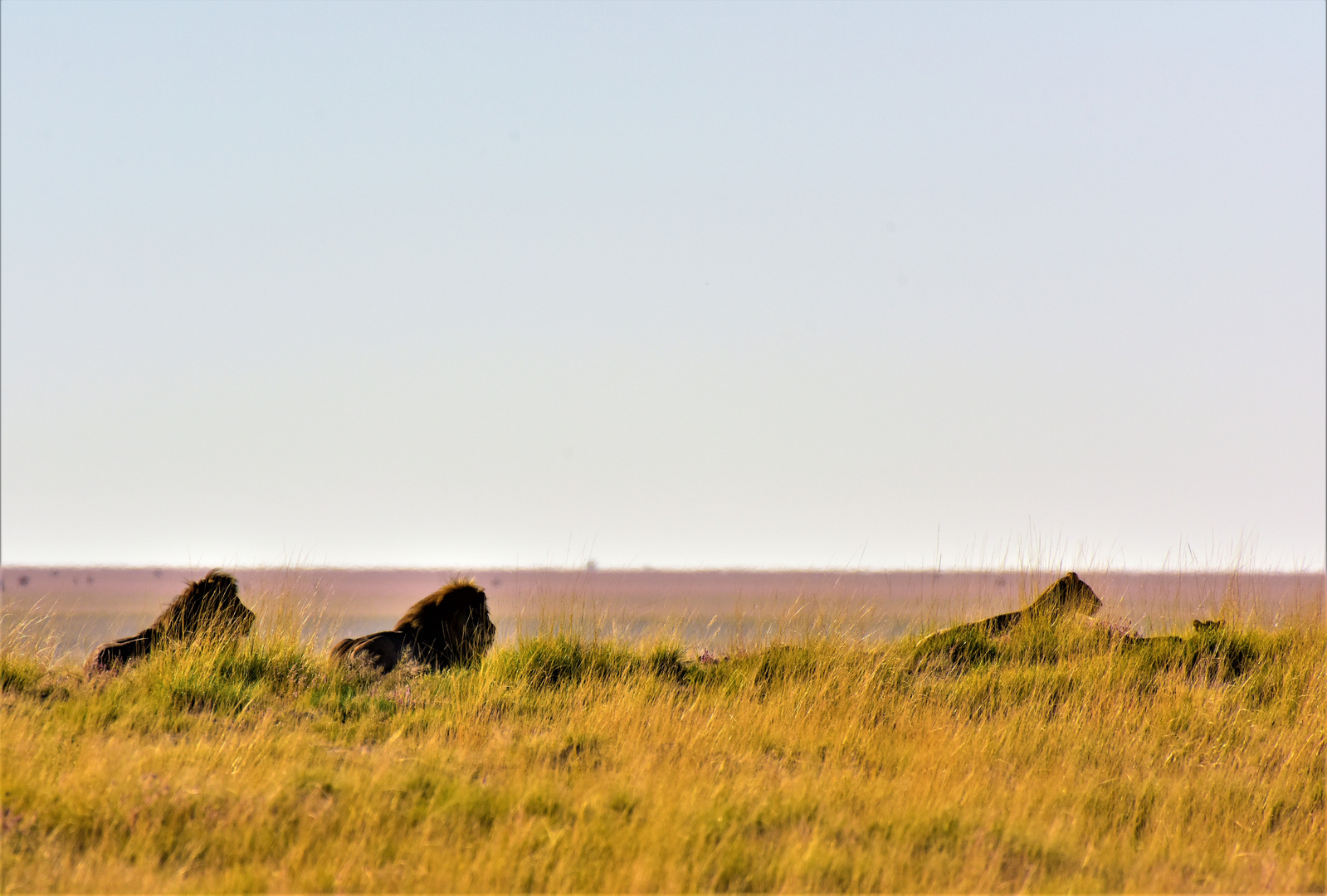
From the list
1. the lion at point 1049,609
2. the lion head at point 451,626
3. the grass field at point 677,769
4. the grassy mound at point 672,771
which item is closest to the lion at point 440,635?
the lion head at point 451,626

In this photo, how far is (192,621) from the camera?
37.0ft

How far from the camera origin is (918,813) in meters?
6.19

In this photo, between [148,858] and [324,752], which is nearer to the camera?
[148,858]

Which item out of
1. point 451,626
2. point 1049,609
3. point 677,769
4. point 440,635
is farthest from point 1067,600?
point 440,635

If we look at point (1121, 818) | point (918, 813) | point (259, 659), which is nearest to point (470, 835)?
point (918, 813)

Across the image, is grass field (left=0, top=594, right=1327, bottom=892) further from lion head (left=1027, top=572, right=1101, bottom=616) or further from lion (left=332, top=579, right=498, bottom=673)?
lion head (left=1027, top=572, right=1101, bottom=616)

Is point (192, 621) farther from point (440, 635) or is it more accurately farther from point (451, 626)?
point (451, 626)

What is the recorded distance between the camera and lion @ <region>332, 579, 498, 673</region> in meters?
11.0

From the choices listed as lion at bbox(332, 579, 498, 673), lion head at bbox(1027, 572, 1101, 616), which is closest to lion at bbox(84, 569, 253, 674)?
lion at bbox(332, 579, 498, 673)

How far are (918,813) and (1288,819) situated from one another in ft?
9.48

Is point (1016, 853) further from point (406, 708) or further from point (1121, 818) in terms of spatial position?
point (406, 708)

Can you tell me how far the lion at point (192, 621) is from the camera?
10.5 meters

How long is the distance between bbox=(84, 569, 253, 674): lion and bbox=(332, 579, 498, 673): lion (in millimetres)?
1215

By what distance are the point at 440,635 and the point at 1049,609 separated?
7.38 metres
